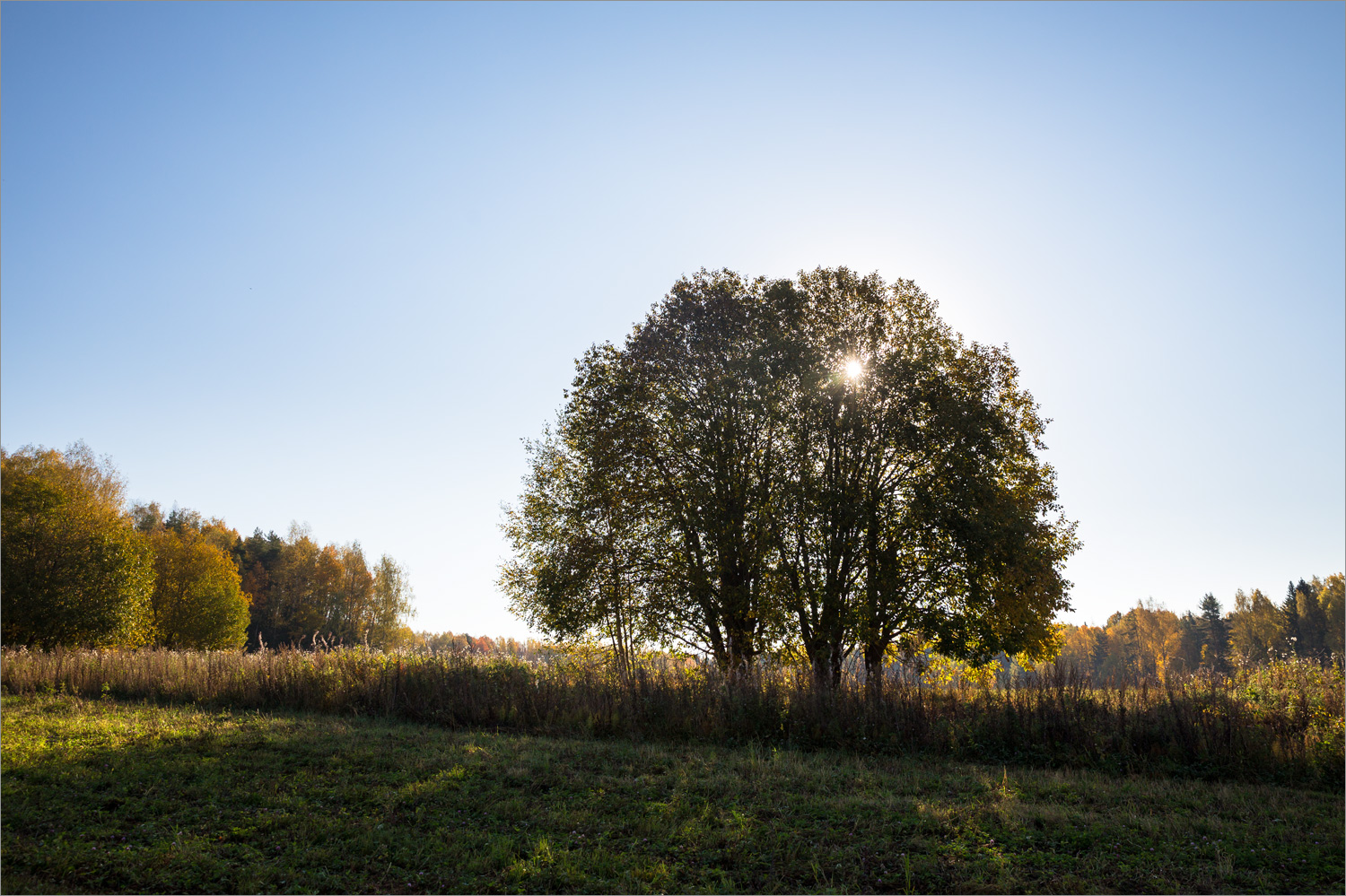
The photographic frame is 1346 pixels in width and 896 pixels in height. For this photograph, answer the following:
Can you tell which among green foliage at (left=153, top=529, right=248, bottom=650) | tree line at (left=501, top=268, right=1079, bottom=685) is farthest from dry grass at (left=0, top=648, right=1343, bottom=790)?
green foliage at (left=153, top=529, right=248, bottom=650)

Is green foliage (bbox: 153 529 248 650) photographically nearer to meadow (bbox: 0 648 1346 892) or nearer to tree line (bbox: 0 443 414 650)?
tree line (bbox: 0 443 414 650)

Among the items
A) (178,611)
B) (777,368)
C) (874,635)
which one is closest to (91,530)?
(178,611)

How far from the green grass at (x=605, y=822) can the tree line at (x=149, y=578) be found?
11414 mm

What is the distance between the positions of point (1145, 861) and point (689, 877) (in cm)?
452

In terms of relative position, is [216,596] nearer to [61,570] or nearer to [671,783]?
[61,570]

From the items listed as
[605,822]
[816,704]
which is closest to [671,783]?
[605,822]

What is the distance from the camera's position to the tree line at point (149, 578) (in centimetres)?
3453

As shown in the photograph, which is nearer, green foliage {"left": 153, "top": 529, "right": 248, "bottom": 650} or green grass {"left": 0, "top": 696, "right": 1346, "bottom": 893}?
green grass {"left": 0, "top": 696, "right": 1346, "bottom": 893}

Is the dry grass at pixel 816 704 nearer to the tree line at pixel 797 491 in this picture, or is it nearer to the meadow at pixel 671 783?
the meadow at pixel 671 783

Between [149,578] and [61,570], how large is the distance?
5.78 metres

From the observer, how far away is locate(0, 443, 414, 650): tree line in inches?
1359

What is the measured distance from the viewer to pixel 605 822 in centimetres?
770

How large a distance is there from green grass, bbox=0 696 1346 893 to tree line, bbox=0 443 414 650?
1141 cm

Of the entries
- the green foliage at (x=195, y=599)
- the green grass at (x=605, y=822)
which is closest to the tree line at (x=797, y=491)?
the green grass at (x=605, y=822)
